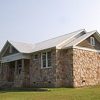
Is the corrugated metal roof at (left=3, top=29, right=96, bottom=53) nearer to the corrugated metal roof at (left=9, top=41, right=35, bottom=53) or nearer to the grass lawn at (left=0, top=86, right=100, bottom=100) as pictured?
the corrugated metal roof at (left=9, top=41, right=35, bottom=53)

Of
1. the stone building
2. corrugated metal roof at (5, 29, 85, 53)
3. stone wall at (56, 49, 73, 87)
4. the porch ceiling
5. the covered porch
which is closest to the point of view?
stone wall at (56, 49, 73, 87)

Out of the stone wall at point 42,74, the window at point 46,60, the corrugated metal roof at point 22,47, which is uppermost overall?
the corrugated metal roof at point 22,47

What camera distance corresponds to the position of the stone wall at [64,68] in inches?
1005

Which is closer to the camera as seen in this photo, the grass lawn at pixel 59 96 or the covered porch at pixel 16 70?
the grass lawn at pixel 59 96

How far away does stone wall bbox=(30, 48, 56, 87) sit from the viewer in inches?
1019

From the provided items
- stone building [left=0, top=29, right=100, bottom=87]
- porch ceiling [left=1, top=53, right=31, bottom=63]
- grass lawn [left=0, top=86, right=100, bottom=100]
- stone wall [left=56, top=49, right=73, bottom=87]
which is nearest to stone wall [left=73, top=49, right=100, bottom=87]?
stone building [left=0, top=29, right=100, bottom=87]

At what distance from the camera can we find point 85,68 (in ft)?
87.2

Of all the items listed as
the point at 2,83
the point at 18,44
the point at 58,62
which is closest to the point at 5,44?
the point at 18,44

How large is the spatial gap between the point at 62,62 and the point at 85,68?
2.53 m

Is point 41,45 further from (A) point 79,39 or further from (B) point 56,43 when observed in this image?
(A) point 79,39

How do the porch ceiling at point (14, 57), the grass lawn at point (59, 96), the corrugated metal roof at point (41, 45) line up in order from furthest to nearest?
the porch ceiling at point (14, 57) < the corrugated metal roof at point (41, 45) < the grass lawn at point (59, 96)

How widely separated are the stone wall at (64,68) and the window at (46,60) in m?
1.21

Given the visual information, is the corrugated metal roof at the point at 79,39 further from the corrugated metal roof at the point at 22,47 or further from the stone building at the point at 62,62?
the corrugated metal roof at the point at 22,47

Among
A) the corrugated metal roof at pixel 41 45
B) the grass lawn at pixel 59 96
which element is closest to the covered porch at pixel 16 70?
the corrugated metal roof at pixel 41 45
